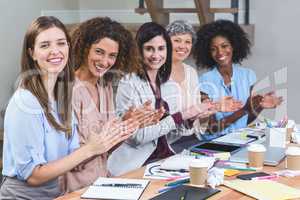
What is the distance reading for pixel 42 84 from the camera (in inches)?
74.4

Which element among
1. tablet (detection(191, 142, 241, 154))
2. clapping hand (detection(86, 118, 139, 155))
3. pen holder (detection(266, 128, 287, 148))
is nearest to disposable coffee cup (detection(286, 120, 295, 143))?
pen holder (detection(266, 128, 287, 148))

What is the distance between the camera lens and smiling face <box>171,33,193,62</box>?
114 inches

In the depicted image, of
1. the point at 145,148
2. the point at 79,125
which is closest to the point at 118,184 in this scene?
the point at 79,125

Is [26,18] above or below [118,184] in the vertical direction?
above

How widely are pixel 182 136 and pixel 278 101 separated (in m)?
0.73

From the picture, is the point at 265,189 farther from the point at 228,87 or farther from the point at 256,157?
the point at 228,87

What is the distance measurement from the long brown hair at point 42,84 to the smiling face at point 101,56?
0.22m

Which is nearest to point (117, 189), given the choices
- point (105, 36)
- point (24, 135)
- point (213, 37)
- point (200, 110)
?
point (24, 135)

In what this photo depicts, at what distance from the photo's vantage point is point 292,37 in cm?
398

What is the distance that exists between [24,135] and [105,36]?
721 millimetres

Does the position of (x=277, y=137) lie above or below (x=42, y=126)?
→ below

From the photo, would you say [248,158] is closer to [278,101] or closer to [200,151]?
[200,151]

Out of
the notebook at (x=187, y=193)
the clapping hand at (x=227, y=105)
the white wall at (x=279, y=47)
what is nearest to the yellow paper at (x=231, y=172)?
the notebook at (x=187, y=193)

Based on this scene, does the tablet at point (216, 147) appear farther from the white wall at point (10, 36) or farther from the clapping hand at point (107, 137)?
the white wall at point (10, 36)
